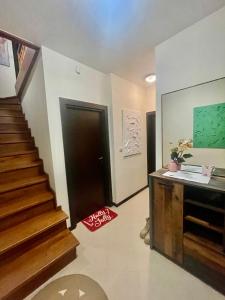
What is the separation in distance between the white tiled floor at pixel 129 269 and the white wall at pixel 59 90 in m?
0.67

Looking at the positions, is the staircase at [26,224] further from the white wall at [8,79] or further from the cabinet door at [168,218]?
the white wall at [8,79]

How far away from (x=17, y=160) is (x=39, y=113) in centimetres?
79

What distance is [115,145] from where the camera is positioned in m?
2.74

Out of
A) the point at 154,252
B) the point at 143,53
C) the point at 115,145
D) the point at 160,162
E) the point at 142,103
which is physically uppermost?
the point at 143,53

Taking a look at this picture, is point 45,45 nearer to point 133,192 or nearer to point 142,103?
point 142,103

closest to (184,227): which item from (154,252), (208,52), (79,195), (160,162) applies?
(154,252)

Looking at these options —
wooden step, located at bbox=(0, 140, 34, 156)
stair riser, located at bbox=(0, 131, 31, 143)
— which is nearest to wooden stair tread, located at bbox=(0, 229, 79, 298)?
wooden step, located at bbox=(0, 140, 34, 156)

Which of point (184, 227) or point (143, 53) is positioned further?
point (143, 53)

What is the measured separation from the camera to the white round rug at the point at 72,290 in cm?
132

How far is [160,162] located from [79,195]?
1.35m

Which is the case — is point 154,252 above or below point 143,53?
below

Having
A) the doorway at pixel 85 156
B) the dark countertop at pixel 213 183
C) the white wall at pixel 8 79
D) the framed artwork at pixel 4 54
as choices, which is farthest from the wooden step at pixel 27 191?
the framed artwork at pixel 4 54

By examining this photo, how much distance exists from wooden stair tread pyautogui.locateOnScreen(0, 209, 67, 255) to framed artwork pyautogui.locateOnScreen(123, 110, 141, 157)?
1.60 metres

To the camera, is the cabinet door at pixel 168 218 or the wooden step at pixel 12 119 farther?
the wooden step at pixel 12 119
